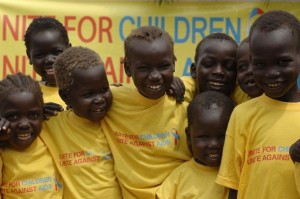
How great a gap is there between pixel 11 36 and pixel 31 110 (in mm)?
1824

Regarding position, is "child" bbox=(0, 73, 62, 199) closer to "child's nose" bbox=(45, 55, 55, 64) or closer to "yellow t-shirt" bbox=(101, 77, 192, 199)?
"yellow t-shirt" bbox=(101, 77, 192, 199)

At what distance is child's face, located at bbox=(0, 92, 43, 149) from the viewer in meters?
2.72

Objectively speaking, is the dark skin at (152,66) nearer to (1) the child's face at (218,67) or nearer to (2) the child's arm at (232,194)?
(1) the child's face at (218,67)

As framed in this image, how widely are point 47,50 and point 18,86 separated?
0.71 metres

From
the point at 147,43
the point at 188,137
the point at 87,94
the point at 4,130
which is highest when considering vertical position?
the point at 147,43

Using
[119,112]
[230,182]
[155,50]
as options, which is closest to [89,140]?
[119,112]

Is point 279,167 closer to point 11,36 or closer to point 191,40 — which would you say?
point 191,40

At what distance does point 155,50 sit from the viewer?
A: 8.77ft

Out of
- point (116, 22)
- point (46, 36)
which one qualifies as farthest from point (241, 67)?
point (116, 22)

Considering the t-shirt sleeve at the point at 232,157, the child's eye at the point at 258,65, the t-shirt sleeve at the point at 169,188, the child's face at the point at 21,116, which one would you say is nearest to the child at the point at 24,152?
the child's face at the point at 21,116

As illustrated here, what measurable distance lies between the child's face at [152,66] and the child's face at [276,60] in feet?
1.90

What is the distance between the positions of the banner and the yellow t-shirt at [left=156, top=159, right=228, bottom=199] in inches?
68.2

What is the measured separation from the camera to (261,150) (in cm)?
228

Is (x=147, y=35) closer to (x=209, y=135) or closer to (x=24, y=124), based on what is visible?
(x=209, y=135)
